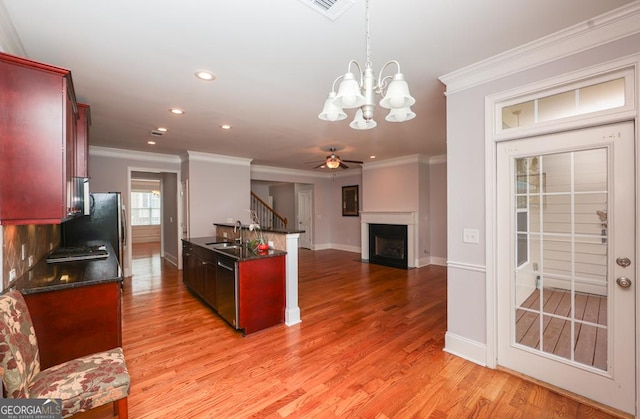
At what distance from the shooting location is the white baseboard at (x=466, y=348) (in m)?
2.46

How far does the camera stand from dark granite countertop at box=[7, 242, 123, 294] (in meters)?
2.00

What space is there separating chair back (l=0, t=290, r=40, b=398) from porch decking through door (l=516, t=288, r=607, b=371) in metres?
3.28

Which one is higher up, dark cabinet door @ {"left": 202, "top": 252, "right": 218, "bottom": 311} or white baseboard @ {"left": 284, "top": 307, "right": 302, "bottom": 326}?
dark cabinet door @ {"left": 202, "top": 252, "right": 218, "bottom": 311}

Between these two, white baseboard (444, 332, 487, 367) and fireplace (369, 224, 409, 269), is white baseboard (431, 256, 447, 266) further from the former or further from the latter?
white baseboard (444, 332, 487, 367)

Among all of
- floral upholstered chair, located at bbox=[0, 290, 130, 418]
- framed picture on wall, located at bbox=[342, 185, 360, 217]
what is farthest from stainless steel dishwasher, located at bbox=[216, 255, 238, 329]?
framed picture on wall, located at bbox=[342, 185, 360, 217]

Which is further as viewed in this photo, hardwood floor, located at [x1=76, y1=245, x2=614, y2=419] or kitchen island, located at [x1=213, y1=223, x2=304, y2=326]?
kitchen island, located at [x1=213, y1=223, x2=304, y2=326]

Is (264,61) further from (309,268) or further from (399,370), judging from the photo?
(309,268)

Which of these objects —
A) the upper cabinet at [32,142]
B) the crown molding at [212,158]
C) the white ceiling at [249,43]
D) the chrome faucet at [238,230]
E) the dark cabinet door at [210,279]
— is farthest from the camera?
the crown molding at [212,158]

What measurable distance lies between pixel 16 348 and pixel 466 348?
316 cm

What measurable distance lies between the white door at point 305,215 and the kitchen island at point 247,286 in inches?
224

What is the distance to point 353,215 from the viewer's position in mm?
8586

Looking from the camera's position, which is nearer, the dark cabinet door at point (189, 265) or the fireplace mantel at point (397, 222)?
the dark cabinet door at point (189, 265)

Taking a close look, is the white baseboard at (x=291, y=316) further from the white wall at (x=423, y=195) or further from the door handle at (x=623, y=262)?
the white wall at (x=423, y=195)

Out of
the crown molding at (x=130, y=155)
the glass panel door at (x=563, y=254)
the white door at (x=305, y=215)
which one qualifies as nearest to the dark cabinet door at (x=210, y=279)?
the glass panel door at (x=563, y=254)
